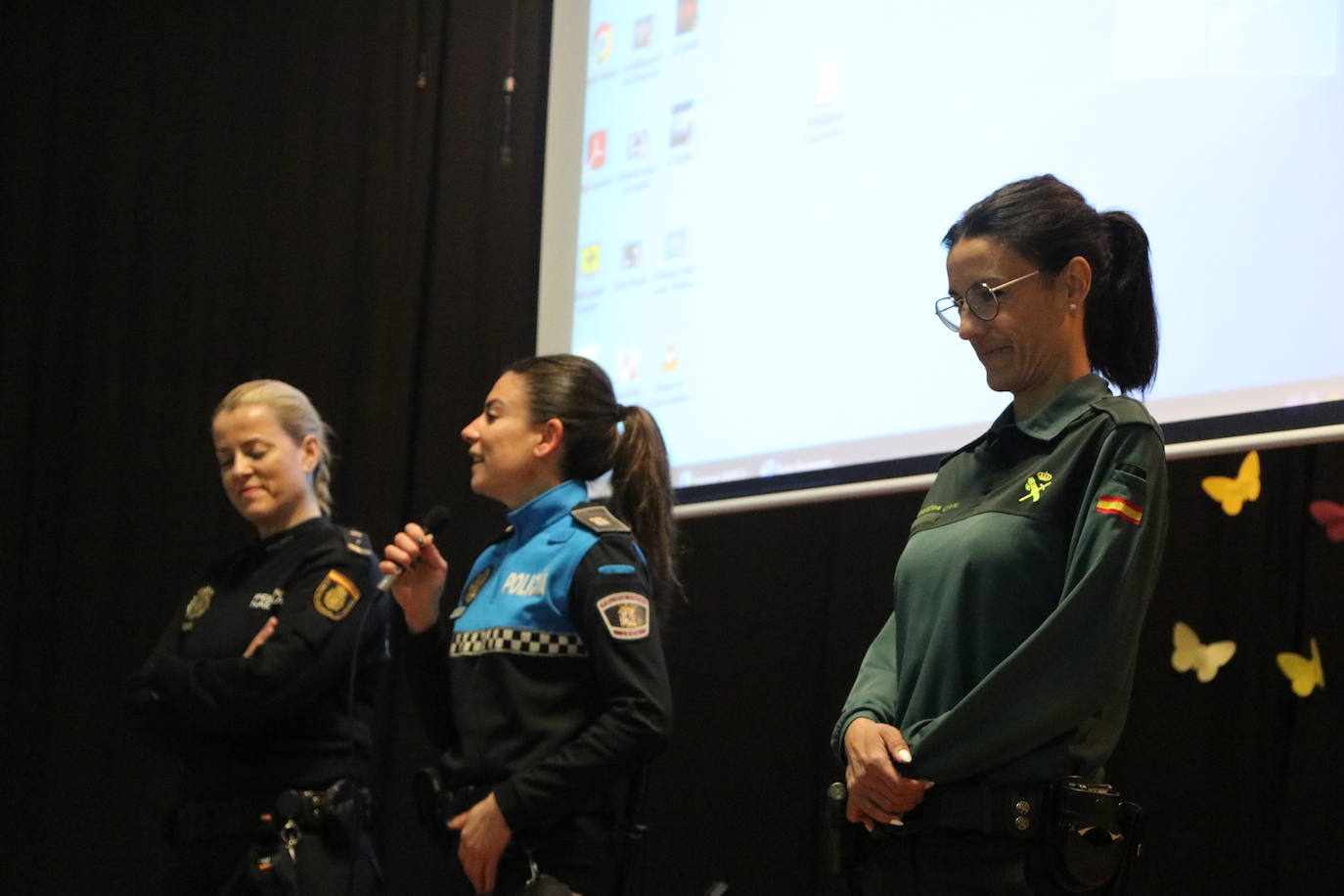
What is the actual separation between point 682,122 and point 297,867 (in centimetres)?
185

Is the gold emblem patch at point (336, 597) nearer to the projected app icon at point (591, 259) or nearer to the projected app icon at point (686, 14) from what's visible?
the projected app icon at point (591, 259)

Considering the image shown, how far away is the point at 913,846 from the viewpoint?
168cm

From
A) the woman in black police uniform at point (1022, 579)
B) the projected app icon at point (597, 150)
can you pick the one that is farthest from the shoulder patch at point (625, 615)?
the projected app icon at point (597, 150)

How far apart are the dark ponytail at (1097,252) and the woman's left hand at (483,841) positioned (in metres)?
1.05

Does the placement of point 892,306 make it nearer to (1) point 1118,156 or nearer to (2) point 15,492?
(1) point 1118,156

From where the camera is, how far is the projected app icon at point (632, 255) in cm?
349

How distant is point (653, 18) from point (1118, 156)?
4.81 ft

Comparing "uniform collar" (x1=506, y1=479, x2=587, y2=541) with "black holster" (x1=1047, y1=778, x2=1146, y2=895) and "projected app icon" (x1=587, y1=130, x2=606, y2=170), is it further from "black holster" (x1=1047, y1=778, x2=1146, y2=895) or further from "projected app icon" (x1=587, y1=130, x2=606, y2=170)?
"projected app icon" (x1=587, y1=130, x2=606, y2=170)

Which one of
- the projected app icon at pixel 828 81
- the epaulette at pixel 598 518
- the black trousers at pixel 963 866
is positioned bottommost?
the black trousers at pixel 963 866

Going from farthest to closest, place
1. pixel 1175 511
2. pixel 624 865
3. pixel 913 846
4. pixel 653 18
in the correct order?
pixel 653 18, pixel 1175 511, pixel 624 865, pixel 913 846

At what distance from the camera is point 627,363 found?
345 centimetres

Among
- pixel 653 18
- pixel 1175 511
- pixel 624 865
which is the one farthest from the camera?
pixel 653 18

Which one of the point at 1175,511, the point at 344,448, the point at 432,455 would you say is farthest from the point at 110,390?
the point at 1175,511

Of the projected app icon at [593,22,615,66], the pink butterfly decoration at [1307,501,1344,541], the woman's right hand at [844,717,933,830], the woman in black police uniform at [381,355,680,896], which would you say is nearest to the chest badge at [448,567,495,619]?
the woman in black police uniform at [381,355,680,896]
